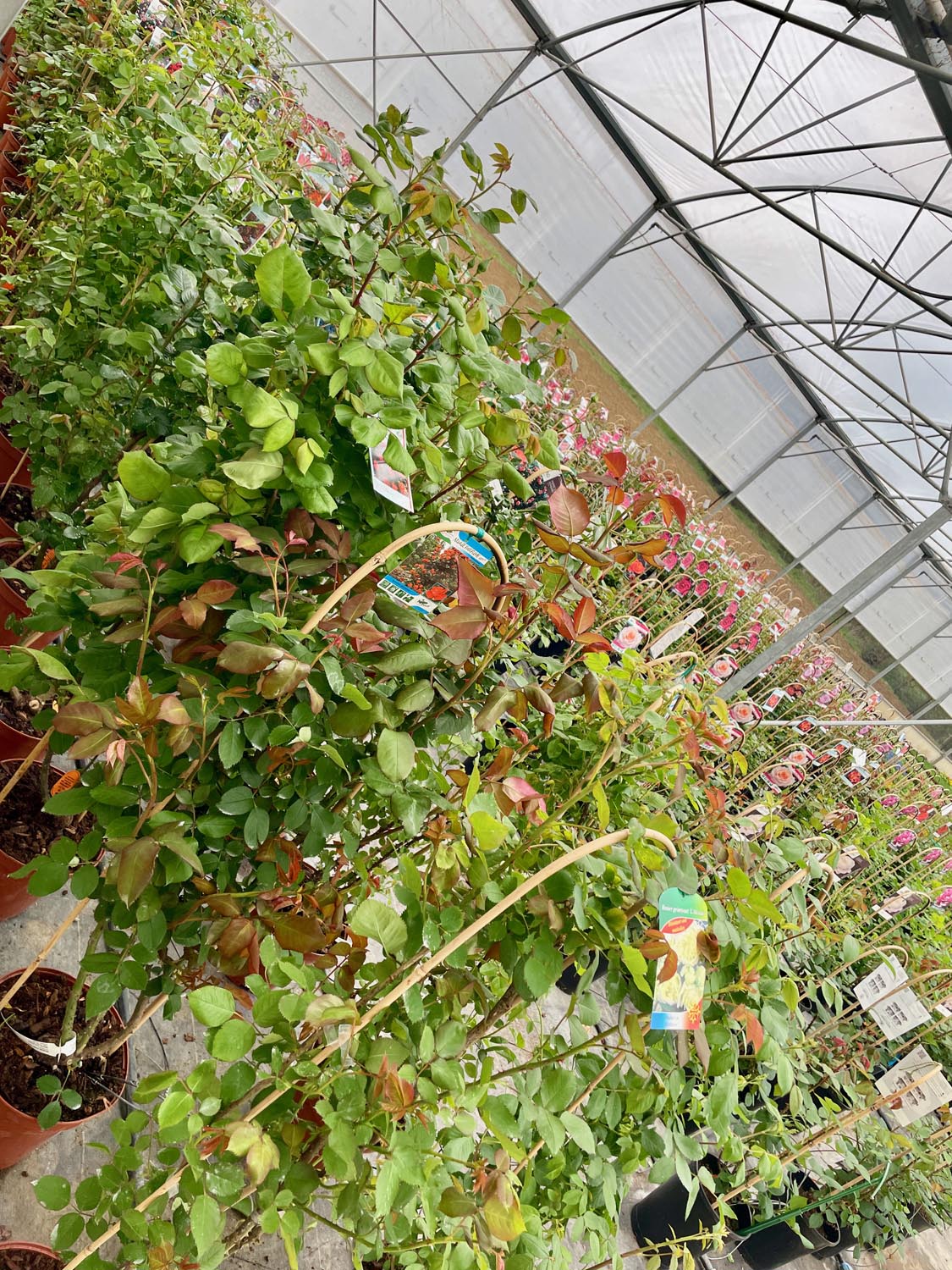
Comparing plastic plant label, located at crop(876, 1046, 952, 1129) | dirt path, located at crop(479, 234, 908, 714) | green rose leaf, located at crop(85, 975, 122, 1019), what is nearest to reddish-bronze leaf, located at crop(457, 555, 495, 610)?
green rose leaf, located at crop(85, 975, 122, 1019)

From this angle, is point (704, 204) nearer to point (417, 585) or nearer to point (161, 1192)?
point (417, 585)

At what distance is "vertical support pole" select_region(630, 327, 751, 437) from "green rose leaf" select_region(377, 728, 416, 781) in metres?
6.53

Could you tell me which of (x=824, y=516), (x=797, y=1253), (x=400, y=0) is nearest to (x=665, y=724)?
(x=797, y=1253)

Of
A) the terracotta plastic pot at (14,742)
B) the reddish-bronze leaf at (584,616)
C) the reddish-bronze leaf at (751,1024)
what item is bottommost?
the terracotta plastic pot at (14,742)

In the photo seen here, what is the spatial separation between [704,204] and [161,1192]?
20.3 feet

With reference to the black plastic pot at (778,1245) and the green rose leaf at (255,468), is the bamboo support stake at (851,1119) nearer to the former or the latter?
the black plastic pot at (778,1245)

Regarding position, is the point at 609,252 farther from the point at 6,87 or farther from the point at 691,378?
the point at 6,87

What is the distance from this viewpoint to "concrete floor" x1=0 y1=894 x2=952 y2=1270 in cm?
119

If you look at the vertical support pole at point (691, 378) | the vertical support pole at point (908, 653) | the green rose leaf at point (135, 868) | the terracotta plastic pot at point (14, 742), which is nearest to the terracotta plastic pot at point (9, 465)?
the terracotta plastic pot at point (14, 742)

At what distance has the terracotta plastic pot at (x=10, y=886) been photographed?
1316mm

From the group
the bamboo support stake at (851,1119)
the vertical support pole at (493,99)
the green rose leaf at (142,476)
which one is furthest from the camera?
the vertical support pole at (493,99)

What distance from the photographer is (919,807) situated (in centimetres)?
446

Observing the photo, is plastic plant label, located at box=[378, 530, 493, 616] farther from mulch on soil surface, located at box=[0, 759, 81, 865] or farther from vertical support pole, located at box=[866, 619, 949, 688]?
vertical support pole, located at box=[866, 619, 949, 688]

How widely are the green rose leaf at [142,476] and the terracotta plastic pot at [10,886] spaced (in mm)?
695
